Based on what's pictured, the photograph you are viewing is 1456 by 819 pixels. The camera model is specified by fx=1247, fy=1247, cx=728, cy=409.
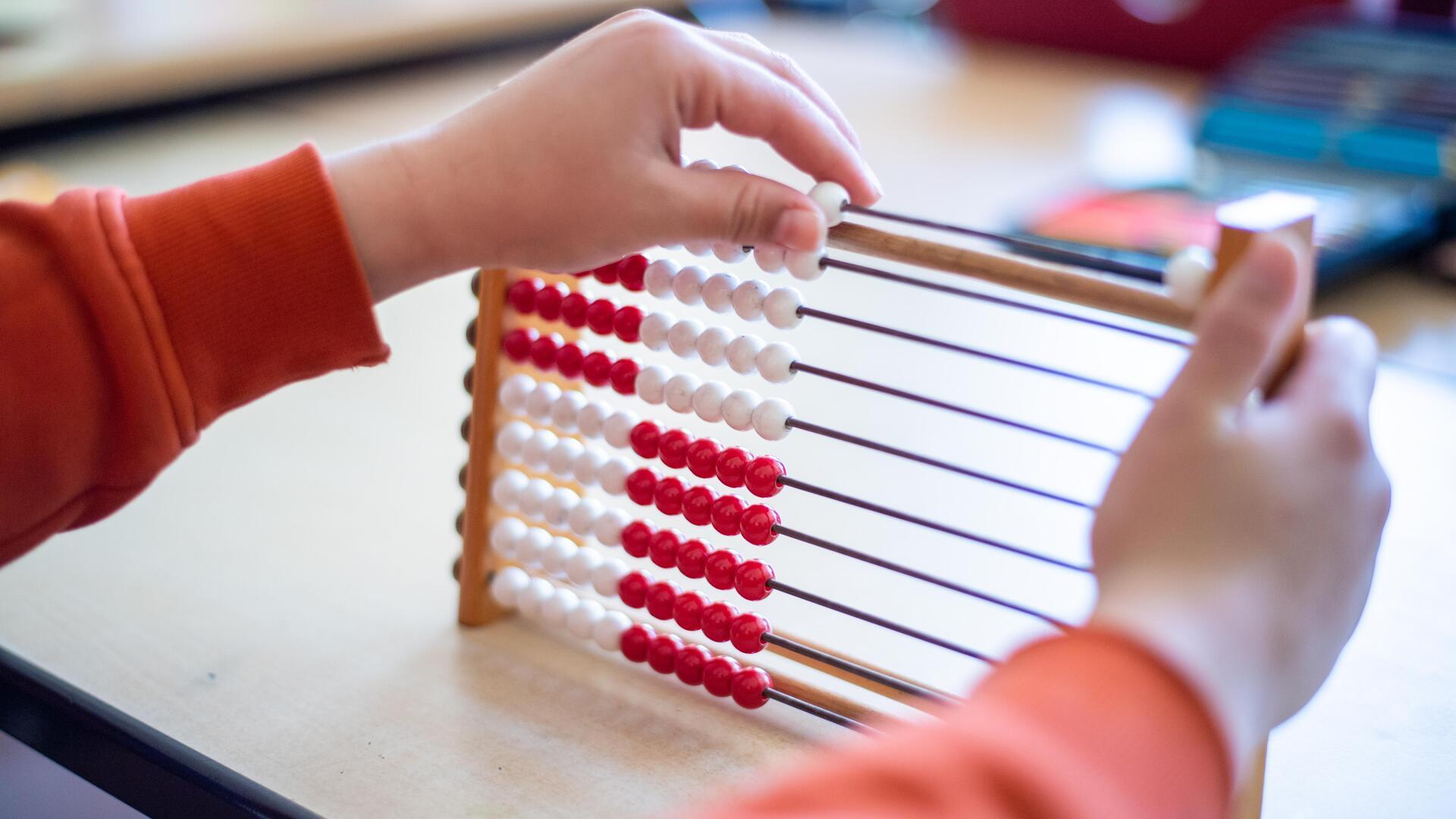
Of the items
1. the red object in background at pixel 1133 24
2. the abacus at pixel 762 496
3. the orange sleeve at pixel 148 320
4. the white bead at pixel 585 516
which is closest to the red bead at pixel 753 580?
the abacus at pixel 762 496

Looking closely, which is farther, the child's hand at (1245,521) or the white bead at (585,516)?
the white bead at (585,516)

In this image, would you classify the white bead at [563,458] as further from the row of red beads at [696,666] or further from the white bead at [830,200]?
the white bead at [830,200]

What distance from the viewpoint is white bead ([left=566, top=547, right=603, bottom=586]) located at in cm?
71

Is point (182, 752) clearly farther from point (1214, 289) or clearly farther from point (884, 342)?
point (884, 342)

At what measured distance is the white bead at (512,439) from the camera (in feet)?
2.33

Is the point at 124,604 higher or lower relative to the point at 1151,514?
lower

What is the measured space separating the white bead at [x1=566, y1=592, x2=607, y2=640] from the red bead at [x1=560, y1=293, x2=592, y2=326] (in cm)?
16

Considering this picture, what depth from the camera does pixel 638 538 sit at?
27.2 inches

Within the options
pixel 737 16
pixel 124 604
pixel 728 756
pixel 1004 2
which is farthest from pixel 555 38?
pixel 728 756

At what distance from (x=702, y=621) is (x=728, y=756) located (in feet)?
0.24

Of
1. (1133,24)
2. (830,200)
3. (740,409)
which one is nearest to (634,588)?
(740,409)

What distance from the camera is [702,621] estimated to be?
0.65 metres

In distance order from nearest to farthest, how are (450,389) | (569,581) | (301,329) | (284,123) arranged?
(301,329), (569,581), (450,389), (284,123)

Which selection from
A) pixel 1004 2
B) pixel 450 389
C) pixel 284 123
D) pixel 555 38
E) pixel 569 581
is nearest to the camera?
pixel 569 581
